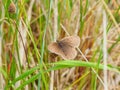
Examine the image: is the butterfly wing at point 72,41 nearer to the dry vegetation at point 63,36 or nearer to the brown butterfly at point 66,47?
the brown butterfly at point 66,47

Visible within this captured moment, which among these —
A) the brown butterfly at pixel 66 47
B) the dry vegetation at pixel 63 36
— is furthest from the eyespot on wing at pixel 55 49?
the dry vegetation at pixel 63 36

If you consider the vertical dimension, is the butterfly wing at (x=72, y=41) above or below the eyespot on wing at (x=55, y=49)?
above

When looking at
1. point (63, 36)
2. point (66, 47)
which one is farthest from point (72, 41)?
point (63, 36)

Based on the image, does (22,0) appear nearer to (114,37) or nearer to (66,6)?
(66,6)

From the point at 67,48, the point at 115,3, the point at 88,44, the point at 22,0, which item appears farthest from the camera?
Answer: the point at 115,3

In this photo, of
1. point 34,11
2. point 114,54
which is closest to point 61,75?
point 114,54

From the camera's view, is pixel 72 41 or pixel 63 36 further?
pixel 63 36

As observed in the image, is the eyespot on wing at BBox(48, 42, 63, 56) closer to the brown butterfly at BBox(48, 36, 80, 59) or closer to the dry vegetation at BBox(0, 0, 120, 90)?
the brown butterfly at BBox(48, 36, 80, 59)

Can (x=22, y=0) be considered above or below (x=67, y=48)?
above

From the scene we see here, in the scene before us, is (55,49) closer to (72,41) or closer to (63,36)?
(72,41)
